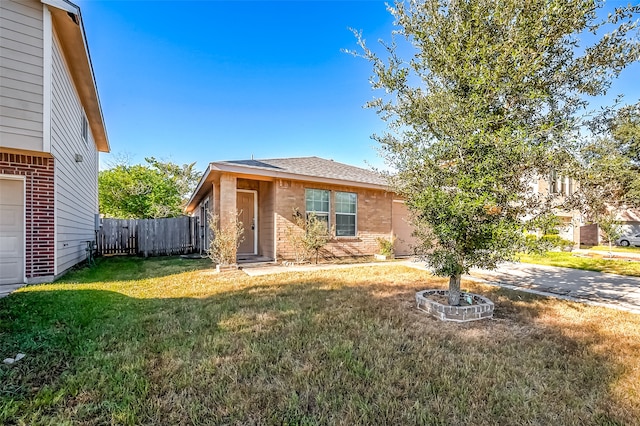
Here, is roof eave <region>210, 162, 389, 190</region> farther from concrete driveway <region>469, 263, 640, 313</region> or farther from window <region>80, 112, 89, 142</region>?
window <region>80, 112, 89, 142</region>

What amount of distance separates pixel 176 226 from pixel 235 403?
40.9 ft

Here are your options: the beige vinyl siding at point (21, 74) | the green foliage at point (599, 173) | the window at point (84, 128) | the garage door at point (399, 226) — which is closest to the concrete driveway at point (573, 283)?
the green foliage at point (599, 173)

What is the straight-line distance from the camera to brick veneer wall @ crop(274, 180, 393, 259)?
898cm

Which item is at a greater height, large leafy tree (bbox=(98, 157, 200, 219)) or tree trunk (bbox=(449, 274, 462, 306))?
large leafy tree (bbox=(98, 157, 200, 219))

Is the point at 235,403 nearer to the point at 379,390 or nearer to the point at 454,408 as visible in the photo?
the point at 379,390

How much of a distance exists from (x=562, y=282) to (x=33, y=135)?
11.2 metres

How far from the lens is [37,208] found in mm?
5781

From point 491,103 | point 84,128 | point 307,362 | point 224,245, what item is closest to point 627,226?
point 491,103

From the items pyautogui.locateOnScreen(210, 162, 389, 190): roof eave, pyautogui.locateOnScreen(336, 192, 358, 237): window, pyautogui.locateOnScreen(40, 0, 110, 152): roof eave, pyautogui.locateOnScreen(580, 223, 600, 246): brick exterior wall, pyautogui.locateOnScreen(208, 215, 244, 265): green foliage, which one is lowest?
pyautogui.locateOnScreen(580, 223, 600, 246): brick exterior wall

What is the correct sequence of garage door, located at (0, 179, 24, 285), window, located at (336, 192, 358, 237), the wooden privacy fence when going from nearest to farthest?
garage door, located at (0, 179, 24, 285) → window, located at (336, 192, 358, 237) → the wooden privacy fence

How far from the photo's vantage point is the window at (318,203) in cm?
955

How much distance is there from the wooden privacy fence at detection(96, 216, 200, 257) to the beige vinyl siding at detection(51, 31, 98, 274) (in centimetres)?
241

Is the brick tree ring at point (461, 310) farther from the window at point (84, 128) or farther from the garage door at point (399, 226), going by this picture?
the window at point (84, 128)

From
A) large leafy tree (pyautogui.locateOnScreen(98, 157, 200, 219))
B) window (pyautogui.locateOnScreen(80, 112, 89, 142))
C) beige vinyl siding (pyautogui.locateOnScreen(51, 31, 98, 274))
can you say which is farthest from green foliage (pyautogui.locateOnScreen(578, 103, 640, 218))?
large leafy tree (pyautogui.locateOnScreen(98, 157, 200, 219))
